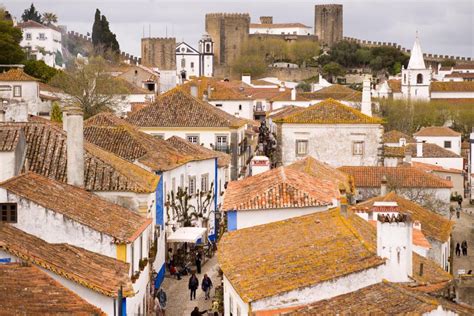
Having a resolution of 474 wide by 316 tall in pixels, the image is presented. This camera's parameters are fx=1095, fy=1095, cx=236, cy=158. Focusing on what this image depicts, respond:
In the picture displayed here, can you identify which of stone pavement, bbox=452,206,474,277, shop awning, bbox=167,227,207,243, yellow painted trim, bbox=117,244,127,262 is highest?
yellow painted trim, bbox=117,244,127,262

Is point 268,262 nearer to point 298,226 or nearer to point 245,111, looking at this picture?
point 298,226

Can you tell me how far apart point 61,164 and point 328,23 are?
15136 centimetres

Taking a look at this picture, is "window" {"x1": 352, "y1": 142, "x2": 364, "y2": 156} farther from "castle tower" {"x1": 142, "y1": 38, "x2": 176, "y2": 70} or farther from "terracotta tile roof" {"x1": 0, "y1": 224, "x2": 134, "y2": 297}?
"castle tower" {"x1": 142, "y1": 38, "x2": 176, "y2": 70}

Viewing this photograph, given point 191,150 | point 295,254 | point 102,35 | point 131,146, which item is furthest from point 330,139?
point 102,35

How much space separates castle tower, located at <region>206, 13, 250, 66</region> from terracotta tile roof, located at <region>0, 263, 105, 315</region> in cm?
14048

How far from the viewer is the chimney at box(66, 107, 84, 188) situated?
22250 mm

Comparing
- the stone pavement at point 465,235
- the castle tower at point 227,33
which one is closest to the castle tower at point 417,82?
A: the castle tower at point 227,33

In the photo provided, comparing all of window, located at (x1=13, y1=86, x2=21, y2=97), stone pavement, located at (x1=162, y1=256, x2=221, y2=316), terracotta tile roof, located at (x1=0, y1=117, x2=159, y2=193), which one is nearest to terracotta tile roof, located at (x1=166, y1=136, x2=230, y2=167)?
stone pavement, located at (x1=162, y1=256, x2=221, y2=316)

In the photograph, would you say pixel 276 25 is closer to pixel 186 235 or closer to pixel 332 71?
pixel 332 71

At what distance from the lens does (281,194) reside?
75.9 feet

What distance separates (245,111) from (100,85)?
1775 cm

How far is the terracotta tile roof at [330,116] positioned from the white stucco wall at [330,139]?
153mm

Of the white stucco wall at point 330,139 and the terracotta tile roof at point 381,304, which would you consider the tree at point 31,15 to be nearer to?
the white stucco wall at point 330,139

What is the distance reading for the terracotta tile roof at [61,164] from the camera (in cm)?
2306
